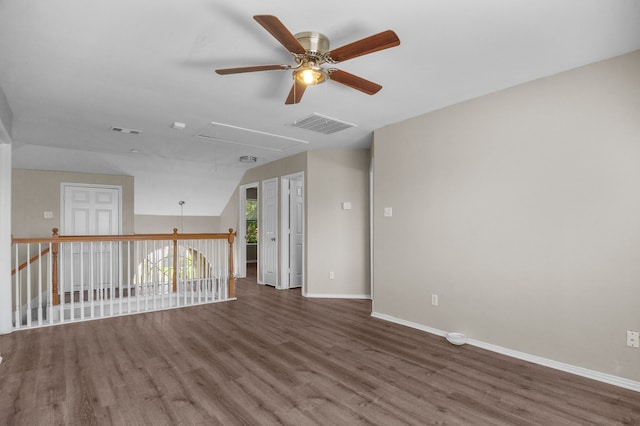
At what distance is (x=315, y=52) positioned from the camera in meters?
2.16

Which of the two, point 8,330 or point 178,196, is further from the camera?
point 178,196

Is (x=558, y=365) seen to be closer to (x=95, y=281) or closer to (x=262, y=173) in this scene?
(x=262, y=173)

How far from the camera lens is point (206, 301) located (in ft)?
16.9

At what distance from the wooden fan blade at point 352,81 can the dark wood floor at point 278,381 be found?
223 centimetres

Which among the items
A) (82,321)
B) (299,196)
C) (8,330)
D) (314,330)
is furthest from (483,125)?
(8,330)

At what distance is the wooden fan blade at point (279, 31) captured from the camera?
167 centimetres

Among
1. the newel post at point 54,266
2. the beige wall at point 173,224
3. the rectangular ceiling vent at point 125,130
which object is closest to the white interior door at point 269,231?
the beige wall at point 173,224

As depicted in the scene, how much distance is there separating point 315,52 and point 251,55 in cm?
58

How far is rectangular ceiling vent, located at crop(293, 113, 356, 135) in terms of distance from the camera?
3941mm

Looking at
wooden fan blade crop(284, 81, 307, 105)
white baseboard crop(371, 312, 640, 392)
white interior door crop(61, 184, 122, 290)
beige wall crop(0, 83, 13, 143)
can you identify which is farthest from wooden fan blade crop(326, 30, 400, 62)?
white interior door crop(61, 184, 122, 290)

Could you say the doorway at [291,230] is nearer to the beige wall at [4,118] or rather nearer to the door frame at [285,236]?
the door frame at [285,236]

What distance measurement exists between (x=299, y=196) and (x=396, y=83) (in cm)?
Answer: 369

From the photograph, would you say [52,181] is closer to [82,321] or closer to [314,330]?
[82,321]

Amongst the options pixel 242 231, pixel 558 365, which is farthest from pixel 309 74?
pixel 242 231
